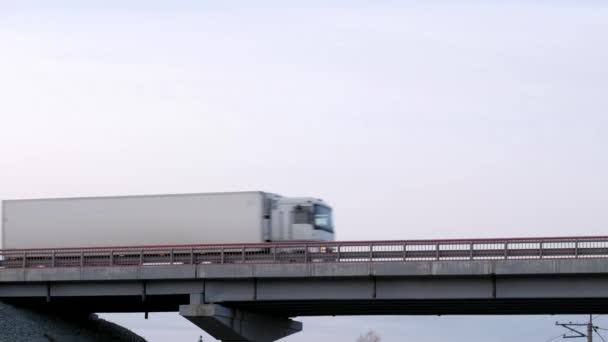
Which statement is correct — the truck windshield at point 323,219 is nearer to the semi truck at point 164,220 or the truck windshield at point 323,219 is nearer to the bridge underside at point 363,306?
the semi truck at point 164,220

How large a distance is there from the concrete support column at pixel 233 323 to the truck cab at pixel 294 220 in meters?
4.08

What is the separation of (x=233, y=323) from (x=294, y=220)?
23.3 feet

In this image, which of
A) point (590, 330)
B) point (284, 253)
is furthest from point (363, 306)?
point (590, 330)

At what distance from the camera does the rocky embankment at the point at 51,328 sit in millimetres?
57606

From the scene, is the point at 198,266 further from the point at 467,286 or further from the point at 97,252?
the point at 467,286

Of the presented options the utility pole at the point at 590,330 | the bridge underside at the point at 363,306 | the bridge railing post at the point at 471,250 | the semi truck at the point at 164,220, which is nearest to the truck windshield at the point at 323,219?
the semi truck at the point at 164,220

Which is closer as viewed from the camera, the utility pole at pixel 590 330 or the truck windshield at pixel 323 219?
the truck windshield at pixel 323 219

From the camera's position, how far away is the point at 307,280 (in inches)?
2160

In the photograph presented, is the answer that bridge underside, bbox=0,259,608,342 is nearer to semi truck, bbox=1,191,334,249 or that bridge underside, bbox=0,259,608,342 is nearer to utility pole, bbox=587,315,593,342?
semi truck, bbox=1,191,334,249

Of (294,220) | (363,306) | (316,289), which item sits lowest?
(363,306)

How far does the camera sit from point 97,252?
195ft

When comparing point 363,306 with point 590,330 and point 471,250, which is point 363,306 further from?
point 590,330

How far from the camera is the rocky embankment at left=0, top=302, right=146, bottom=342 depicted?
189 ft

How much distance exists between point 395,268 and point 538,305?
23.9 ft
